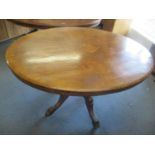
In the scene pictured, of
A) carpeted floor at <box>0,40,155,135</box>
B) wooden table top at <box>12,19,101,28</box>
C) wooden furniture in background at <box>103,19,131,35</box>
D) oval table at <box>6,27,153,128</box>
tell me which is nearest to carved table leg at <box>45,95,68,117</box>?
carpeted floor at <box>0,40,155,135</box>

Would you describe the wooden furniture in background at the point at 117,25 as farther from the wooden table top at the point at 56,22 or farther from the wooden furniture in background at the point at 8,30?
the wooden furniture in background at the point at 8,30

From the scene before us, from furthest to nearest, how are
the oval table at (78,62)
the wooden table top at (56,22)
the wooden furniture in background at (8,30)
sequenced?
the wooden furniture in background at (8,30), the wooden table top at (56,22), the oval table at (78,62)

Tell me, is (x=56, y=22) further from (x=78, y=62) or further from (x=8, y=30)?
(x=8, y=30)

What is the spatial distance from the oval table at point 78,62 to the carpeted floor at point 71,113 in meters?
0.49

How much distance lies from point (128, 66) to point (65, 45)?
421mm

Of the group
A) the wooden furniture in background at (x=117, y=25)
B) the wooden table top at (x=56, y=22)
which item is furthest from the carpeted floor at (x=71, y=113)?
the wooden furniture in background at (x=117, y=25)

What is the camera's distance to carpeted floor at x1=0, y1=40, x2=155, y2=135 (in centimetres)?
140

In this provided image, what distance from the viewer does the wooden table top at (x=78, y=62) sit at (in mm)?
840

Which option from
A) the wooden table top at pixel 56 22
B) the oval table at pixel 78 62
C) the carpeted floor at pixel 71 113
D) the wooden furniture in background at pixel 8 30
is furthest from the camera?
the wooden furniture in background at pixel 8 30

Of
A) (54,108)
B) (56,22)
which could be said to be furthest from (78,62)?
(56,22)

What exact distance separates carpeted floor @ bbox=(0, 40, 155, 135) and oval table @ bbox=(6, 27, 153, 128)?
0.49m

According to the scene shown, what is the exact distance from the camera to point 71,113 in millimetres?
1533
